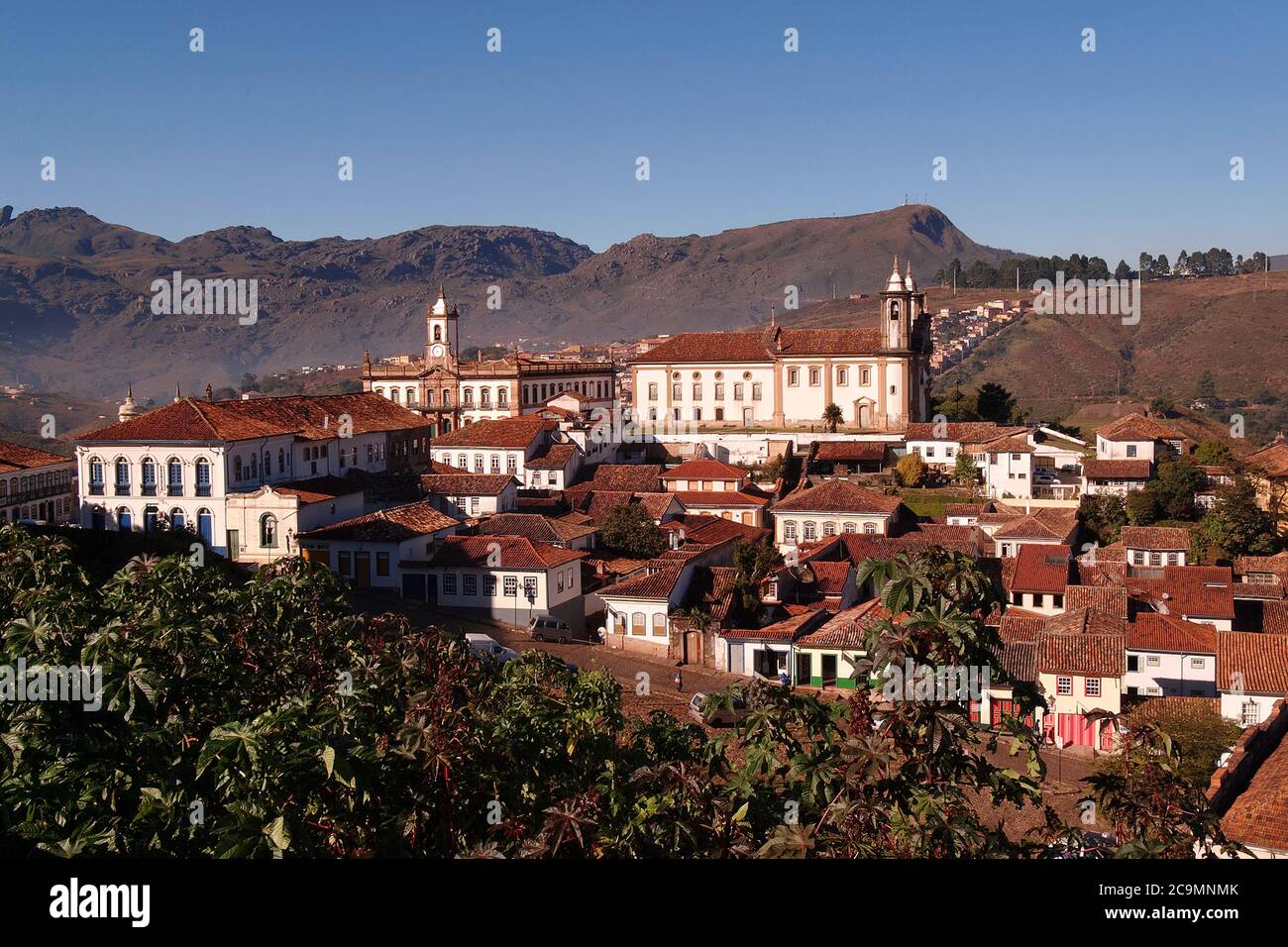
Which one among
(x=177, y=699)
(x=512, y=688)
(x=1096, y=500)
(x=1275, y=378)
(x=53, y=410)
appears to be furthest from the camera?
(x=53, y=410)

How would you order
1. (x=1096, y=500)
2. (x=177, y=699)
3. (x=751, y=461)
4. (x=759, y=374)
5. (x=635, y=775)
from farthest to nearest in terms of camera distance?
(x=759, y=374)
(x=751, y=461)
(x=1096, y=500)
(x=177, y=699)
(x=635, y=775)

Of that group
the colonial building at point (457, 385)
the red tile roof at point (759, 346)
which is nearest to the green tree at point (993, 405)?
the red tile roof at point (759, 346)

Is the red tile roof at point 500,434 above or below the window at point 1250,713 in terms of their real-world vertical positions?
above

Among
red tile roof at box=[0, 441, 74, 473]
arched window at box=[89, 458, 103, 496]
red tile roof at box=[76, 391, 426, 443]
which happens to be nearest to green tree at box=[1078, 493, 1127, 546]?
→ red tile roof at box=[76, 391, 426, 443]

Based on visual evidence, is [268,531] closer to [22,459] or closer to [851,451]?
[22,459]

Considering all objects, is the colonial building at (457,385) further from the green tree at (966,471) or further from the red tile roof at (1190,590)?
the red tile roof at (1190,590)
